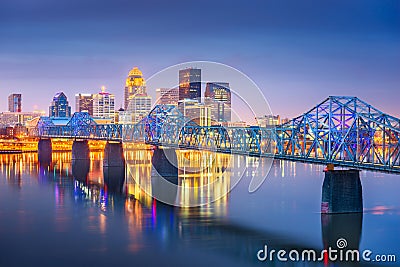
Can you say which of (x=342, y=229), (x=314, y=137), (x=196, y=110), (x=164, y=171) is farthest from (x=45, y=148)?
(x=342, y=229)

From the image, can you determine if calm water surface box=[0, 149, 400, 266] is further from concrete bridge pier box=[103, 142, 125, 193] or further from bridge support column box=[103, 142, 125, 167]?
bridge support column box=[103, 142, 125, 167]

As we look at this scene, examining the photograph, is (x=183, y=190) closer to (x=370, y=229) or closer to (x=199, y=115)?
(x=370, y=229)

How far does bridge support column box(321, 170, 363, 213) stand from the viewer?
1866 inches

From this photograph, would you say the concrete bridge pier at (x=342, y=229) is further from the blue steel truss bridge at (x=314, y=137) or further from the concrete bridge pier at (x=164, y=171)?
the concrete bridge pier at (x=164, y=171)

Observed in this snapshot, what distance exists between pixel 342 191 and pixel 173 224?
12.6 m

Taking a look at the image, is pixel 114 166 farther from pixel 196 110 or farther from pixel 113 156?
pixel 196 110

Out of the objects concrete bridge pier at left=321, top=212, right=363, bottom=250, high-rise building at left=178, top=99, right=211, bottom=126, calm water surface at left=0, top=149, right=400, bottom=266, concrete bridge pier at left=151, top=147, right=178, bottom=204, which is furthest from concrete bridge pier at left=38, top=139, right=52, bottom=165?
concrete bridge pier at left=321, top=212, right=363, bottom=250

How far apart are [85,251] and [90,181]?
4102cm

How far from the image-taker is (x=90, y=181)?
265 feet

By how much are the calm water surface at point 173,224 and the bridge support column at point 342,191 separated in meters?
0.95

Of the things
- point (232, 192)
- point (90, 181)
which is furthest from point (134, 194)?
point (90, 181)

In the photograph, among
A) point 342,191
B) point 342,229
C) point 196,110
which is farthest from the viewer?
point 196,110

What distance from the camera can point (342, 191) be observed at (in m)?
47.9

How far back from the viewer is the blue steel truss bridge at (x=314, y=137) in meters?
47.5
